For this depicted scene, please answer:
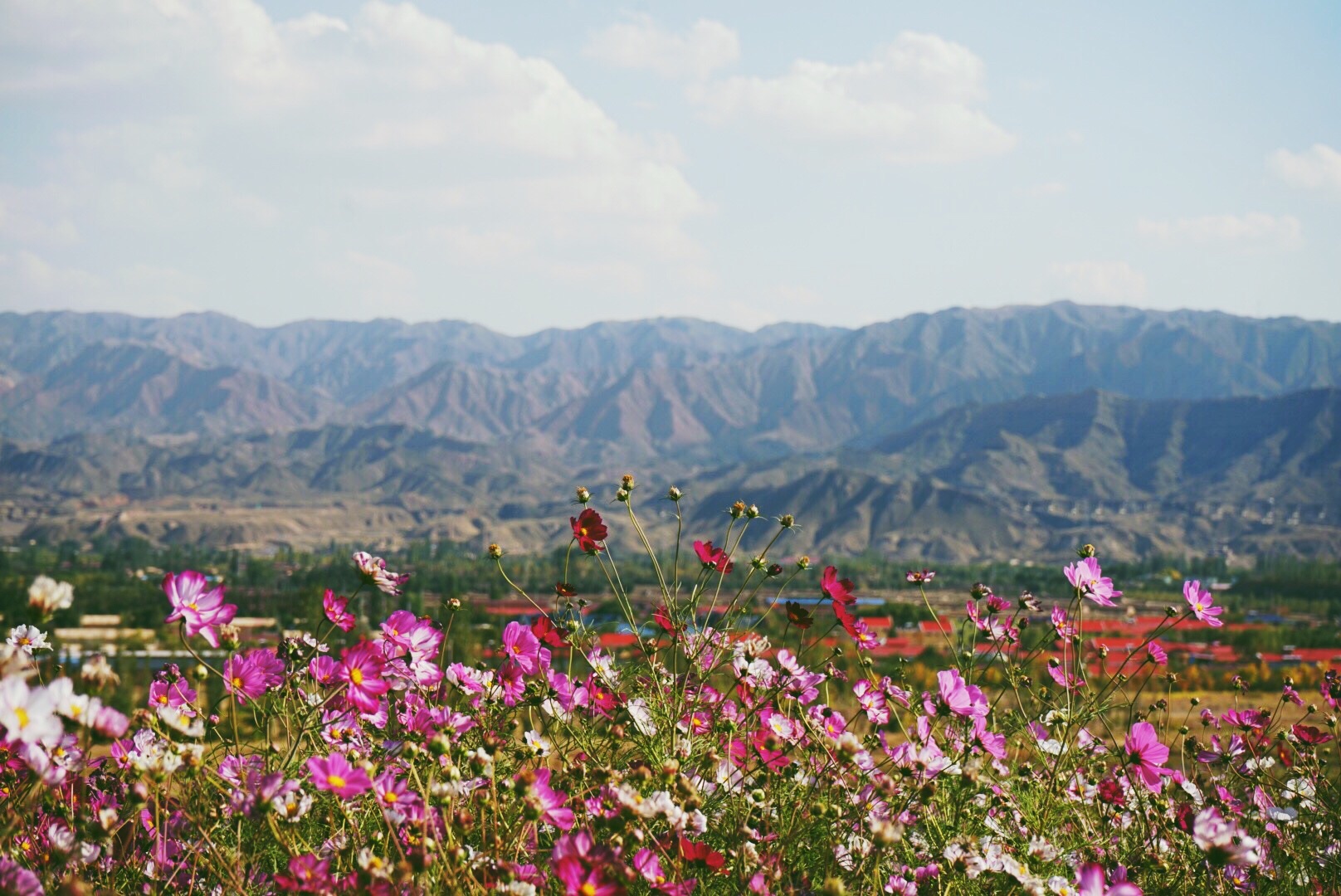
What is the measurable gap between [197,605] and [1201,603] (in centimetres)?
328

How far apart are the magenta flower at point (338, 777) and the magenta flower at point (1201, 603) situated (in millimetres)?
2851

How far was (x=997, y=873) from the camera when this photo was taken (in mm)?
2869

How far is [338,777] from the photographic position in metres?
2.29

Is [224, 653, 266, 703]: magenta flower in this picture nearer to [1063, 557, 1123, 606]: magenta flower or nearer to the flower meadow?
the flower meadow

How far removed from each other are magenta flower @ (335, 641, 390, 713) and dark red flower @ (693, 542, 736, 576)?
1.11 metres

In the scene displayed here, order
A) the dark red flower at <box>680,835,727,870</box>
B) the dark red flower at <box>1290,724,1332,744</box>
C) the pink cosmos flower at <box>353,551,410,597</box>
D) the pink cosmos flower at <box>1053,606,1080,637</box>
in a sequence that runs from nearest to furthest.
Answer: the dark red flower at <box>680,835,727,870</box> < the pink cosmos flower at <box>353,551,410,597</box> < the pink cosmos flower at <box>1053,606,1080,637</box> < the dark red flower at <box>1290,724,1332,744</box>

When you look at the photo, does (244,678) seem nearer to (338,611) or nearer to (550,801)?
(338,611)

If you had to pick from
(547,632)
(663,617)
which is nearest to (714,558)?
(663,617)

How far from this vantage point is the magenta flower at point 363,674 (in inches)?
108

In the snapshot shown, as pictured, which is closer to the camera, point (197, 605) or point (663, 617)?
point (197, 605)

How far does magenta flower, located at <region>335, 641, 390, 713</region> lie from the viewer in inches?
108

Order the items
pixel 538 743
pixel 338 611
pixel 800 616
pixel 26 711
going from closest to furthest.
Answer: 1. pixel 26 711
2. pixel 538 743
3. pixel 338 611
4. pixel 800 616

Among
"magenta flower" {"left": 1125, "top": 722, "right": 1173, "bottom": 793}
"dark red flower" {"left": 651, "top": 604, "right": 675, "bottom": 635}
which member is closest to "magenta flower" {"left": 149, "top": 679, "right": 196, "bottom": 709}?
"dark red flower" {"left": 651, "top": 604, "right": 675, "bottom": 635}

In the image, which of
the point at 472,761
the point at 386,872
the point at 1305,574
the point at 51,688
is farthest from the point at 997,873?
the point at 1305,574
